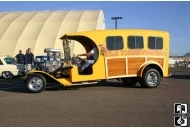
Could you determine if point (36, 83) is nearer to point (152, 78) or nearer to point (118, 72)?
point (118, 72)

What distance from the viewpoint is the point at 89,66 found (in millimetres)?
11477

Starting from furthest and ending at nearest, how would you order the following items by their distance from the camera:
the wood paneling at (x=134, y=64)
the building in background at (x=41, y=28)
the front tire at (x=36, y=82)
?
the building in background at (x=41, y=28), the wood paneling at (x=134, y=64), the front tire at (x=36, y=82)

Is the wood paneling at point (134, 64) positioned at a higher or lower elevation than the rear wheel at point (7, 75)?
higher

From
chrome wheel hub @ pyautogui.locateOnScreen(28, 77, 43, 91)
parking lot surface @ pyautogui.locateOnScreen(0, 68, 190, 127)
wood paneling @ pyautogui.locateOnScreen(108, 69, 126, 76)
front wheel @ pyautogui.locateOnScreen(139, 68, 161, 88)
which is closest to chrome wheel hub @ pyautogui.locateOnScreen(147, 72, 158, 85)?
front wheel @ pyautogui.locateOnScreen(139, 68, 161, 88)

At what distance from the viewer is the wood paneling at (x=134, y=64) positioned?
38.1ft

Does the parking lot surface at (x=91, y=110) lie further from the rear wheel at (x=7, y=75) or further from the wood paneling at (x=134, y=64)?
the rear wheel at (x=7, y=75)

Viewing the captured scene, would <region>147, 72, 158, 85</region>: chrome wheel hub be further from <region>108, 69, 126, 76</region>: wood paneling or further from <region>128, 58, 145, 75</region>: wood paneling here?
<region>108, 69, 126, 76</region>: wood paneling

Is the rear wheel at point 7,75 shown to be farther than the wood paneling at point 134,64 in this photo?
Yes

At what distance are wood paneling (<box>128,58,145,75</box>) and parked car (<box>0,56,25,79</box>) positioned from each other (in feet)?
27.2

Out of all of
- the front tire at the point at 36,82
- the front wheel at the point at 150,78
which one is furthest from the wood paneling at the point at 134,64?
the front tire at the point at 36,82

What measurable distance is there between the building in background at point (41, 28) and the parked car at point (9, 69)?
55.9 feet

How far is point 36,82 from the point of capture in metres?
10.9

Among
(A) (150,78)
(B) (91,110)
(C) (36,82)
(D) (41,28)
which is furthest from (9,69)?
(D) (41,28)

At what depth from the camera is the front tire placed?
10.8 metres
